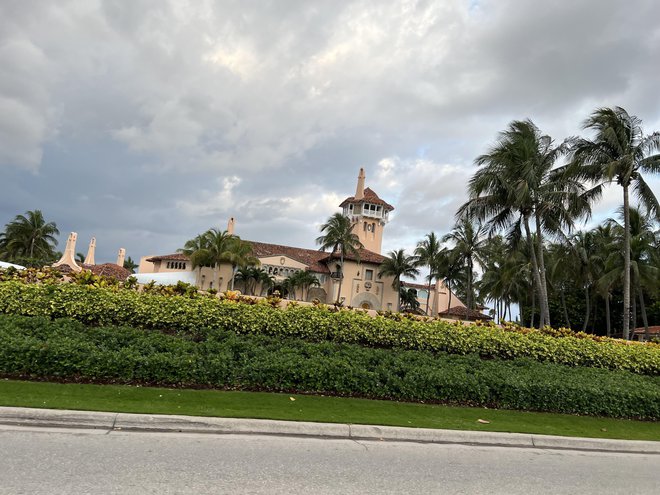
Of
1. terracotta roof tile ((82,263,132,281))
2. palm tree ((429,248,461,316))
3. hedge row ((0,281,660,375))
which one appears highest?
palm tree ((429,248,461,316))

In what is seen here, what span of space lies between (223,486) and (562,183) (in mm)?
23831

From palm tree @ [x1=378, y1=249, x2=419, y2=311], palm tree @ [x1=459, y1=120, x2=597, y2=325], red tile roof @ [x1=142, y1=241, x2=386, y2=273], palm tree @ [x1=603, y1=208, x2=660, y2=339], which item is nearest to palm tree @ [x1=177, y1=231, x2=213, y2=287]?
red tile roof @ [x1=142, y1=241, x2=386, y2=273]

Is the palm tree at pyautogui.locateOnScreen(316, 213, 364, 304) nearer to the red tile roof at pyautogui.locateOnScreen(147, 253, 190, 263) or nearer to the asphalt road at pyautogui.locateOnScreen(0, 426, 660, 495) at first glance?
the red tile roof at pyautogui.locateOnScreen(147, 253, 190, 263)

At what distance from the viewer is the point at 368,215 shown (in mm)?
64750

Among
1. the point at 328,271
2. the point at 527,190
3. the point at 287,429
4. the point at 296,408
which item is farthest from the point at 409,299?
the point at 287,429

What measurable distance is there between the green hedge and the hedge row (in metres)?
0.72

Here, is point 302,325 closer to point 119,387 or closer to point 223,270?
point 119,387

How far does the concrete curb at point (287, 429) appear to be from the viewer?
656cm

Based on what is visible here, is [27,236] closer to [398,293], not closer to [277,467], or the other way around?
[398,293]

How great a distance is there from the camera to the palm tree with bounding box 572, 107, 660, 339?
21234 mm

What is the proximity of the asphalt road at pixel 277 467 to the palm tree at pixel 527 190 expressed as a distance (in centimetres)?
1814

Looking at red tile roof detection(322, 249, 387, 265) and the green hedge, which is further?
red tile roof detection(322, 249, 387, 265)

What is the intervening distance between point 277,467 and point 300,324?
7.44 metres

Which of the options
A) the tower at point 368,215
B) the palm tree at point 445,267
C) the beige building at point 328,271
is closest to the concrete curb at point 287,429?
the palm tree at point 445,267
